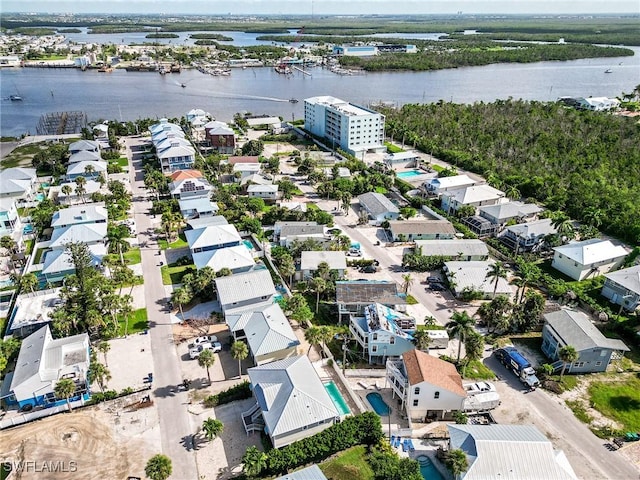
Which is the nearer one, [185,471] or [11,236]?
[185,471]

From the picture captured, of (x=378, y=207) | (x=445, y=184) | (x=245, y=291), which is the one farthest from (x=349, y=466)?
(x=445, y=184)

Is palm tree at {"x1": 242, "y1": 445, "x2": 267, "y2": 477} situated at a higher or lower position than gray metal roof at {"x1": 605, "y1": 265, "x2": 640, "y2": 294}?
lower

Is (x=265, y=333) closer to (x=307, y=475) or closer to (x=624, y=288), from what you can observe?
(x=307, y=475)

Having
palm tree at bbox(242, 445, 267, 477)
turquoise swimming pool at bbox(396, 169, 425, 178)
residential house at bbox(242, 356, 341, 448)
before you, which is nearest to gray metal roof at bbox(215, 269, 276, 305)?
residential house at bbox(242, 356, 341, 448)

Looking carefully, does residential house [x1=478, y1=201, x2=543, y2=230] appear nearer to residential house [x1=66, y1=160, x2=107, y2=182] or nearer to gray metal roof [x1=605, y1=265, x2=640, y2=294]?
gray metal roof [x1=605, y1=265, x2=640, y2=294]

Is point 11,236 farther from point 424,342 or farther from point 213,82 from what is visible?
point 213,82

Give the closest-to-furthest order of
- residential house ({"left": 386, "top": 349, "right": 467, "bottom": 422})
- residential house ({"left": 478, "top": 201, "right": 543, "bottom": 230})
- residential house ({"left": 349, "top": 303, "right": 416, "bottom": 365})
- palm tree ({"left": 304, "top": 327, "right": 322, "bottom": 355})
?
residential house ({"left": 386, "top": 349, "right": 467, "bottom": 422})
palm tree ({"left": 304, "top": 327, "right": 322, "bottom": 355})
residential house ({"left": 349, "top": 303, "right": 416, "bottom": 365})
residential house ({"left": 478, "top": 201, "right": 543, "bottom": 230})

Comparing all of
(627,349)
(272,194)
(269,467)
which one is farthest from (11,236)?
(627,349)
